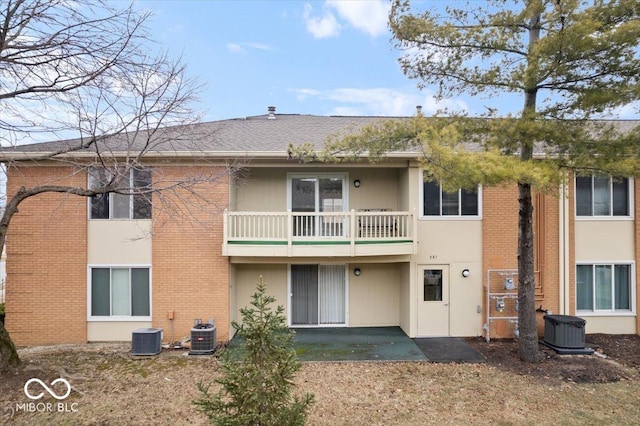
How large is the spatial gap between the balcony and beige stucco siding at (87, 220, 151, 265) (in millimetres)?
2539

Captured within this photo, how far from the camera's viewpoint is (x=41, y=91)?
6.97 meters

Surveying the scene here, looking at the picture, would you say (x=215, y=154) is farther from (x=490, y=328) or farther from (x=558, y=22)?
(x=490, y=328)

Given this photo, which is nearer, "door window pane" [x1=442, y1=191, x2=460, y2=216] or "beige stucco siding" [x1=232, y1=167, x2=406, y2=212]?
"door window pane" [x1=442, y1=191, x2=460, y2=216]

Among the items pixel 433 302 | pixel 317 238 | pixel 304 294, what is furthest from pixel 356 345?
pixel 317 238

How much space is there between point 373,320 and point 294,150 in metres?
6.25

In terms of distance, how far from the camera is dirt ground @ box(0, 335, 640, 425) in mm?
6211

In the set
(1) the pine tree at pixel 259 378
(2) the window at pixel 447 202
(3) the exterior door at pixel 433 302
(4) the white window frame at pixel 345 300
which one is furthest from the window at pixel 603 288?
(1) the pine tree at pixel 259 378

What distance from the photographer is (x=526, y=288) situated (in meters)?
8.66

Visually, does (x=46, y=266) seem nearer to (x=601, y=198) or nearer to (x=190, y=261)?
(x=190, y=261)

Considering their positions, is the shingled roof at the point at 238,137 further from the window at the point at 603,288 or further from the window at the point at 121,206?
the window at the point at 603,288

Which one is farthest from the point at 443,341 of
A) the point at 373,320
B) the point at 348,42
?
the point at 348,42

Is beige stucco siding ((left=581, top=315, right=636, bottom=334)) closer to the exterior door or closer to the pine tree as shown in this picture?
the exterior door

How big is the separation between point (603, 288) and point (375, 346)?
7.39 meters

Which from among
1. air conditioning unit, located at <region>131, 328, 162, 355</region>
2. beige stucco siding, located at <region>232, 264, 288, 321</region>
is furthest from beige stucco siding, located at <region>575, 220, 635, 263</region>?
air conditioning unit, located at <region>131, 328, 162, 355</region>
